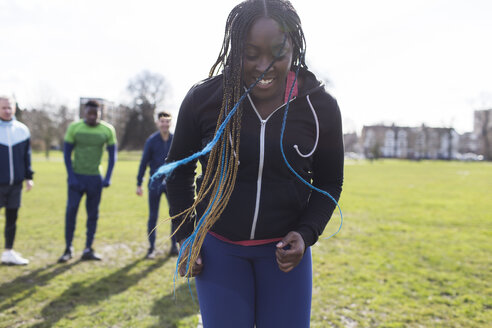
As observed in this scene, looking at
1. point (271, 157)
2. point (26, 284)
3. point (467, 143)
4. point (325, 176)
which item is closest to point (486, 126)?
point (467, 143)

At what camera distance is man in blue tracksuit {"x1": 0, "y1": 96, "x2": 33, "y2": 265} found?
5379mm

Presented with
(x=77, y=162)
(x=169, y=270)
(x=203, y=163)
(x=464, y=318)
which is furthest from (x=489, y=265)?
(x=77, y=162)

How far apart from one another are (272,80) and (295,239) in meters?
0.71

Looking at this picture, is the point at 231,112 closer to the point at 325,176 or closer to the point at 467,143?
the point at 325,176

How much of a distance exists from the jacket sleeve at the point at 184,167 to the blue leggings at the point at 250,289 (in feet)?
0.78

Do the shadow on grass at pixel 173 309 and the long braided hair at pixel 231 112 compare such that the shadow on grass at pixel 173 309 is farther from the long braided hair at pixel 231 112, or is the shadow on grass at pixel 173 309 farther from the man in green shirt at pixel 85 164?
the long braided hair at pixel 231 112

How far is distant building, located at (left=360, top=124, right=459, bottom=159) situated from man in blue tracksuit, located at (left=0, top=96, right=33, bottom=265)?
8751cm

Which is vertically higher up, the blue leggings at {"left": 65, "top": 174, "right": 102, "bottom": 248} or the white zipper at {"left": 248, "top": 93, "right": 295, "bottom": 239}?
the white zipper at {"left": 248, "top": 93, "right": 295, "bottom": 239}

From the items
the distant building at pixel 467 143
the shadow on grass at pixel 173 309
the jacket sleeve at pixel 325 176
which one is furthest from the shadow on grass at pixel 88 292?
the distant building at pixel 467 143

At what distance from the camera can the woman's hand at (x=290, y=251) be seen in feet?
5.23

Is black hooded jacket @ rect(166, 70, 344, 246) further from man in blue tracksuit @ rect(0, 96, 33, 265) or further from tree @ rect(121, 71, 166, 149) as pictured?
tree @ rect(121, 71, 166, 149)

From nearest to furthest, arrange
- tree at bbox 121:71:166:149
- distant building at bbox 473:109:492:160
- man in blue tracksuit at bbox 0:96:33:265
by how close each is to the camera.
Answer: man in blue tracksuit at bbox 0:96:33:265 → tree at bbox 121:71:166:149 → distant building at bbox 473:109:492:160

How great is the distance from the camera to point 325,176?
1875 mm

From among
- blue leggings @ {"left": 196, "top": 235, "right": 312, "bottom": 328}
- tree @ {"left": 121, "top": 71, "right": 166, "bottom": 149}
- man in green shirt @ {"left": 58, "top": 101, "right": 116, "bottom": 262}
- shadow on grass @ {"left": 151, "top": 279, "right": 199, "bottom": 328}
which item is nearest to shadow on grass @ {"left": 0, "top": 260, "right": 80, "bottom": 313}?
man in green shirt @ {"left": 58, "top": 101, "right": 116, "bottom": 262}
